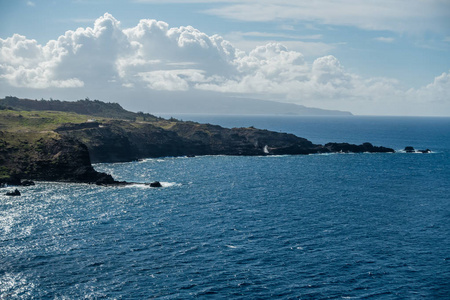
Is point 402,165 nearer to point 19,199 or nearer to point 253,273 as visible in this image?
point 253,273

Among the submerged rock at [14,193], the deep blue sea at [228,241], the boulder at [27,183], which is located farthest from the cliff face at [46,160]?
the submerged rock at [14,193]

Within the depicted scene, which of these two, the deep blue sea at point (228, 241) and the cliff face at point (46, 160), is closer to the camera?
the deep blue sea at point (228, 241)

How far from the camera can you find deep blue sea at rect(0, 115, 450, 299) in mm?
60031

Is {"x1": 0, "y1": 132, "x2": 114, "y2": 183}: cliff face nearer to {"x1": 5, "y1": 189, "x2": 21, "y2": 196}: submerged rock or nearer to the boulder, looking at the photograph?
the boulder

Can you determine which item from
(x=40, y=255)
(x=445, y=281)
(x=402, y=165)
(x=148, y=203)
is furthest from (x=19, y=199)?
(x=402, y=165)

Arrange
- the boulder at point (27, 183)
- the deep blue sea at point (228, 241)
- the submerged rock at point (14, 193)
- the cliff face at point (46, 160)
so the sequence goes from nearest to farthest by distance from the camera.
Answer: the deep blue sea at point (228, 241) < the submerged rock at point (14, 193) < the boulder at point (27, 183) < the cliff face at point (46, 160)

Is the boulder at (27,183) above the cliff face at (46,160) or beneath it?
beneath

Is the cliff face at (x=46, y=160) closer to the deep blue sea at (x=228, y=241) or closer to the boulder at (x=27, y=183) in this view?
the boulder at (x=27, y=183)

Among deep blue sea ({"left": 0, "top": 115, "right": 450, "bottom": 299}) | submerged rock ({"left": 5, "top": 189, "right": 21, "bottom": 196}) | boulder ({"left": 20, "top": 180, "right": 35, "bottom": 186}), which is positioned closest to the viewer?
deep blue sea ({"left": 0, "top": 115, "right": 450, "bottom": 299})

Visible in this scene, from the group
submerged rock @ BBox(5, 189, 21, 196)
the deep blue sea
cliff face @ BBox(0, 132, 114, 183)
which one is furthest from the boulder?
submerged rock @ BBox(5, 189, 21, 196)

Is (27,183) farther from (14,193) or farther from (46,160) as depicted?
(46,160)

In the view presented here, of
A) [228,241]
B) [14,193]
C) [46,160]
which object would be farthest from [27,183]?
[228,241]

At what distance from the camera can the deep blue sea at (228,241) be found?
60031 millimetres

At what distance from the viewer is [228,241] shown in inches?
3076
